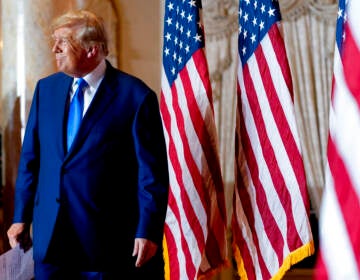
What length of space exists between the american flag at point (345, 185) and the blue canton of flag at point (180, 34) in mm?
2308

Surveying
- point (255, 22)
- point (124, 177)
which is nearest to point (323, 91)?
point (255, 22)

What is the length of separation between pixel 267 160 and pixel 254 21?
721 mm

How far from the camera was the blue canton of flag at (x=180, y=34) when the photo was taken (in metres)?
3.48

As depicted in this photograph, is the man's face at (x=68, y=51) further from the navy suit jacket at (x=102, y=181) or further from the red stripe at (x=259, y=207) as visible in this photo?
the red stripe at (x=259, y=207)

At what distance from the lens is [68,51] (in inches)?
101

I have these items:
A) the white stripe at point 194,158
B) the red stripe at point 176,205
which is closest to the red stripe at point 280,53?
the white stripe at point 194,158

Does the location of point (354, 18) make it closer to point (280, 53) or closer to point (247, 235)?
point (280, 53)

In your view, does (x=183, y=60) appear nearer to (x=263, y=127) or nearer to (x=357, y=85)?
(x=263, y=127)

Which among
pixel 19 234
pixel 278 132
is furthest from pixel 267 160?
pixel 19 234

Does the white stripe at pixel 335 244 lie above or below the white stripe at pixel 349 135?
below

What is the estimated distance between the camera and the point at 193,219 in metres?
3.43

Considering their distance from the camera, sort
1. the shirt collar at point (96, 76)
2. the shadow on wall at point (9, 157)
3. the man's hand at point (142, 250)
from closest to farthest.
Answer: the man's hand at point (142, 250) < the shirt collar at point (96, 76) < the shadow on wall at point (9, 157)

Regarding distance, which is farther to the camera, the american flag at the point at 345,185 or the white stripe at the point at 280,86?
the white stripe at the point at 280,86

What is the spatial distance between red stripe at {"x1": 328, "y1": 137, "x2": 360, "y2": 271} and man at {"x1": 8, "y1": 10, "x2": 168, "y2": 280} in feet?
4.75
